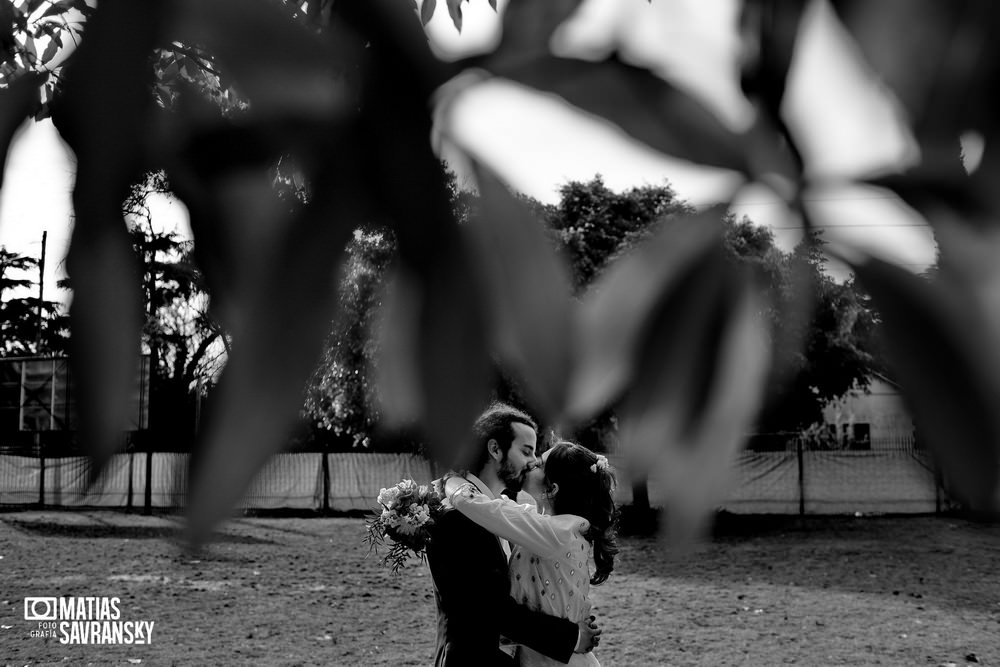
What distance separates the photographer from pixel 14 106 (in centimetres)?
21

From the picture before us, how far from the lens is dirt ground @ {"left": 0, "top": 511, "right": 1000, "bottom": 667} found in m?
4.03

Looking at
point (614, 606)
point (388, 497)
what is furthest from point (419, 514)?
point (614, 606)

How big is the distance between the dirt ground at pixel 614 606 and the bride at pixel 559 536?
0.46 m

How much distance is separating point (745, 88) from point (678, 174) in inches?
0.9

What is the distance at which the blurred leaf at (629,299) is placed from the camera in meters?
0.19

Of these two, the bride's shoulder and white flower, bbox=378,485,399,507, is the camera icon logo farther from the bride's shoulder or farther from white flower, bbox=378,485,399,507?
the bride's shoulder

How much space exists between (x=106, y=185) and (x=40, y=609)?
5212mm

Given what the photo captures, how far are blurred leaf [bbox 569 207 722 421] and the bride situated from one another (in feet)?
6.41

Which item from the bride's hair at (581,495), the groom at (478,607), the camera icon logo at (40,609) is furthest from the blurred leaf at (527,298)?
the camera icon logo at (40,609)

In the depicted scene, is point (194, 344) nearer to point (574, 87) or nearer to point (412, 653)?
point (574, 87)

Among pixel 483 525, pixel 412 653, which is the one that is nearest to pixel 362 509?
pixel 412 653

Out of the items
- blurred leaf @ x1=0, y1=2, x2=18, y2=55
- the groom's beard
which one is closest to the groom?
the groom's beard

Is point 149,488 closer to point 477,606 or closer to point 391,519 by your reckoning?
point 477,606

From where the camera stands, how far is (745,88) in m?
0.19
